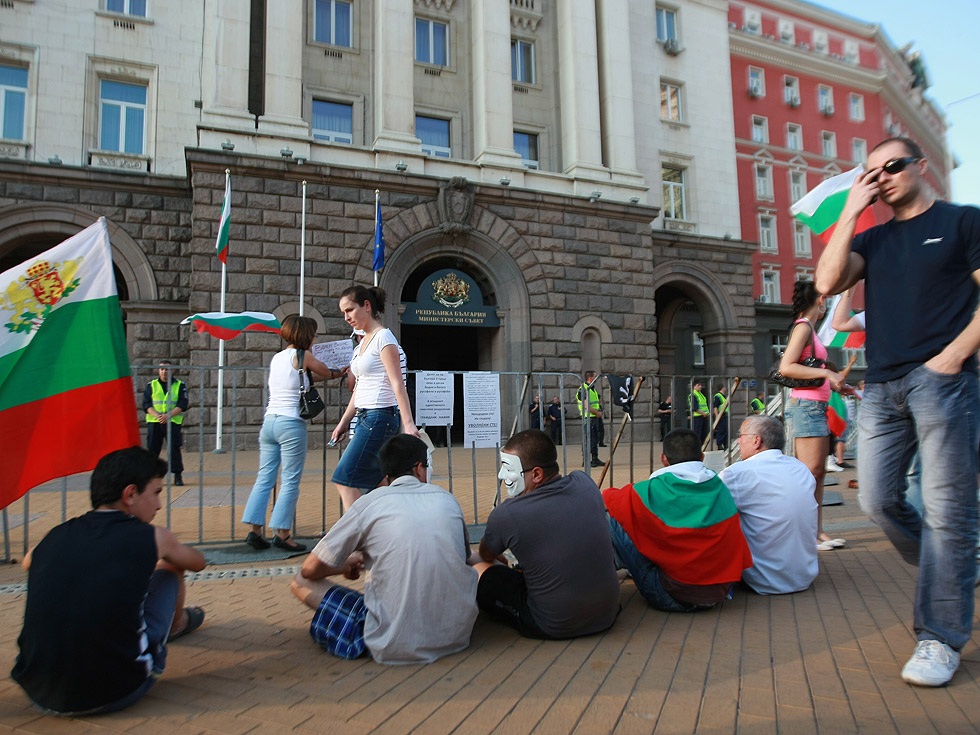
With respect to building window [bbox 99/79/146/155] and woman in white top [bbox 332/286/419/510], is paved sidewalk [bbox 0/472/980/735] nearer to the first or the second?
woman in white top [bbox 332/286/419/510]

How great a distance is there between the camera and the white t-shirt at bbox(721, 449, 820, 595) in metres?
3.96

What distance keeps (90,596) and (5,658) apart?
1.25 meters

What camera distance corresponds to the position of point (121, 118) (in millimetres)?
15953

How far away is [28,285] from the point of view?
13.1 feet

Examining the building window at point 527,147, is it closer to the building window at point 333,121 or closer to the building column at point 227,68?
the building window at point 333,121

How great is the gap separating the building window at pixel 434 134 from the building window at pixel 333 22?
276 cm

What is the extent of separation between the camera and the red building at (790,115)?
93.7 feet

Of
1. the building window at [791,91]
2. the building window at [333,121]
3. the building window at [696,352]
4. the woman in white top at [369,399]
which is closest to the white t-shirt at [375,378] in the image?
the woman in white top at [369,399]

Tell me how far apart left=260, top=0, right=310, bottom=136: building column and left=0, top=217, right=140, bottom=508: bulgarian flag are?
1190 cm

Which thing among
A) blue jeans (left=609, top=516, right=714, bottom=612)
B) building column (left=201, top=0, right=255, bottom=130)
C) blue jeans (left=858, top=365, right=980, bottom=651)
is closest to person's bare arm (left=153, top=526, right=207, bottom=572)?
blue jeans (left=609, top=516, right=714, bottom=612)

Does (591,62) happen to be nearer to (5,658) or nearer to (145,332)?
(145,332)

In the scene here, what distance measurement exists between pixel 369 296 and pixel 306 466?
23.0 feet

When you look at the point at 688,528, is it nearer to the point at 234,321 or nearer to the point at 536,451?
the point at 536,451

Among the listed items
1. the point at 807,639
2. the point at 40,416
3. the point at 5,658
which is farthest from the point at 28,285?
the point at 807,639
